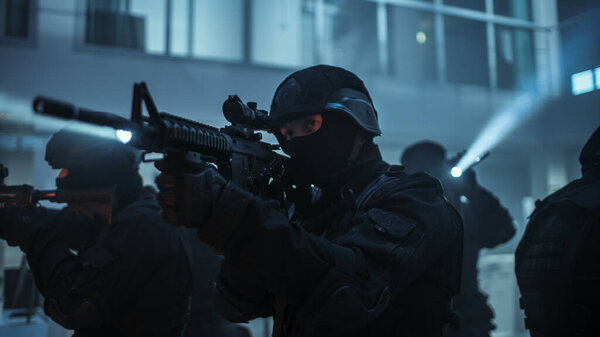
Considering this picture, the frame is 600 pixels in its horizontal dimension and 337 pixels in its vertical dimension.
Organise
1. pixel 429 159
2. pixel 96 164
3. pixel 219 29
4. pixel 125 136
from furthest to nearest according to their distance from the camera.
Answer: pixel 219 29 < pixel 429 159 < pixel 96 164 < pixel 125 136

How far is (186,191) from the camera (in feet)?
3.23

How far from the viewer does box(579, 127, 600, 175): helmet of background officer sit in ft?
6.01

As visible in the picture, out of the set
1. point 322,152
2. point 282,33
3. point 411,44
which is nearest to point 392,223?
point 322,152

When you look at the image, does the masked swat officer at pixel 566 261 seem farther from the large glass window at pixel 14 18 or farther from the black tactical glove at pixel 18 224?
the large glass window at pixel 14 18

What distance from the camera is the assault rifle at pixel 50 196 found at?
2.34 meters

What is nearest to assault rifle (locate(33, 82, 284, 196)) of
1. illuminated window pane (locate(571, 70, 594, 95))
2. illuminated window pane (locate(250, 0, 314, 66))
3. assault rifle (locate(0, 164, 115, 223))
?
assault rifle (locate(0, 164, 115, 223))

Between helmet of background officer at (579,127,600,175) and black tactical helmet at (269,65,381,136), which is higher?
black tactical helmet at (269,65,381,136)

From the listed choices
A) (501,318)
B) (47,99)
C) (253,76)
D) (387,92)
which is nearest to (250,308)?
(47,99)

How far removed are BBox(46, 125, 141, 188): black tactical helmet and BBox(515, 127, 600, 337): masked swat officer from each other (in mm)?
2117

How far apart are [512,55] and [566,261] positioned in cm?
643

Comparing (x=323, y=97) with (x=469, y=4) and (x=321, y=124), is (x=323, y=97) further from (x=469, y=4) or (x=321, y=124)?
(x=469, y=4)

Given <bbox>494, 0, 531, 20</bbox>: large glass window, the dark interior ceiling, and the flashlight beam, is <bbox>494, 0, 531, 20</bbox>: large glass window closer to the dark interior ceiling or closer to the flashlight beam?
the flashlight beam

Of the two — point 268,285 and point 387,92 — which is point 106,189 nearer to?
point 268,285

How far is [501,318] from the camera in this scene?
20.0 feet
